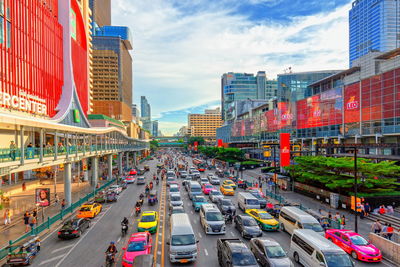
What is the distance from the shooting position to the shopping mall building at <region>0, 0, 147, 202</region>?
2673 centimetres

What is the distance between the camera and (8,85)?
3503 centimetres

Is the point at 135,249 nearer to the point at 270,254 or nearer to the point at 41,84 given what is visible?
the point at 270,254

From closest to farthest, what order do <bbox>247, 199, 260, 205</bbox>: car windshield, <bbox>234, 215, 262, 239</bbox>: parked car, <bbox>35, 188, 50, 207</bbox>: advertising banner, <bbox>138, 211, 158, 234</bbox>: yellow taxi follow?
<bbox>234, 215, 262, 239</bbox>: parked car
<bbox>138, 211, 158, 234</bbox>: yellow taxi
<bbox>35, 188, 50, 207</bbox>: advertising banner
<bbox>247, 199, 260, 205</bbox>: car windshield

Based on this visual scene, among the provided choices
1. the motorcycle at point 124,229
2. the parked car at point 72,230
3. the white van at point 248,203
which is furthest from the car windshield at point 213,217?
the parked car at point 72,230

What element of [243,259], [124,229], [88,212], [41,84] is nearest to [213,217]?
[124,229]

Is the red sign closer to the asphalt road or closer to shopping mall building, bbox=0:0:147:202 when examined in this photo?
the asphalt road

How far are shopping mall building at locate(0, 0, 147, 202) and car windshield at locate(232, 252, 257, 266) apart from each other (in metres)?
16.0

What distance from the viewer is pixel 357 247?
58.1 ft

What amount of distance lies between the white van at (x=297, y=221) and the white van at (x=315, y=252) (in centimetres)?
264

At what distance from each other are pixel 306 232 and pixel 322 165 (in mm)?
20601

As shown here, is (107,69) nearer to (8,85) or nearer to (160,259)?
(8,85)

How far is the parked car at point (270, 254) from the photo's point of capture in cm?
1467

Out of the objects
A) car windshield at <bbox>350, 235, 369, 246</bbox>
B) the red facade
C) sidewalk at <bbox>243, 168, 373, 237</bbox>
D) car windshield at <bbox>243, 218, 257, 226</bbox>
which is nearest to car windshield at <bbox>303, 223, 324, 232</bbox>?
car windshield at <bbox>350, 235, 369, 246</bbox>

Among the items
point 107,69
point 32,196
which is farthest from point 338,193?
point 107,69
